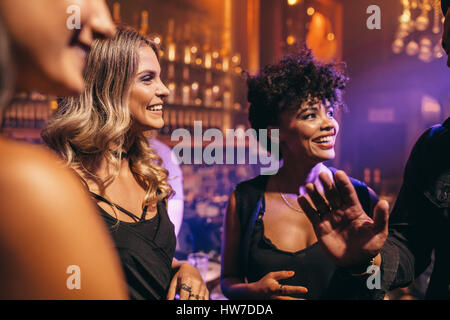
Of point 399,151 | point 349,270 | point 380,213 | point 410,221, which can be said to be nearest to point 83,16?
point 380,213

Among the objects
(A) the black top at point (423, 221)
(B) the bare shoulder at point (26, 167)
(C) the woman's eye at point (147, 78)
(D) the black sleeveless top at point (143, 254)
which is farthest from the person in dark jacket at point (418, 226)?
(C) the woman's eye at point (147, 78)

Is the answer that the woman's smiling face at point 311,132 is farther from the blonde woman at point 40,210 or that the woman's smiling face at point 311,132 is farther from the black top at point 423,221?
the blonde woman at point 40,210

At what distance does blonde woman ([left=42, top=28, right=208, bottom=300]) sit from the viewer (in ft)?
4.25

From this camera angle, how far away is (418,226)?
1.28m

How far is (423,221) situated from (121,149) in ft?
4.27

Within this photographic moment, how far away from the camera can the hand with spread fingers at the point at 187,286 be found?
50.2 inches

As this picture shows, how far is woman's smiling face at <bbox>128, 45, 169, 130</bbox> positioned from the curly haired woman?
54 cm

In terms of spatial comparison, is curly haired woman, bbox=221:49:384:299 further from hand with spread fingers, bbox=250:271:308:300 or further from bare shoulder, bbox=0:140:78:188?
bare shoulder, bbox=0:140:78:188

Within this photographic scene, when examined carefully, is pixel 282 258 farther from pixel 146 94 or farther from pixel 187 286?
pixel 146 94

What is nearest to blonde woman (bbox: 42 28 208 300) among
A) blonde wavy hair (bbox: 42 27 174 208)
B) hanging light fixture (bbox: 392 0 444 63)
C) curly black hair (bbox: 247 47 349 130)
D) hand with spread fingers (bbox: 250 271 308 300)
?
blonde wavy hair (bbox: 42 27 174 208)

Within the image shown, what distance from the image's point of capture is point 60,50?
0.48m

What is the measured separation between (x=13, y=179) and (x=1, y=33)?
0.18 meters

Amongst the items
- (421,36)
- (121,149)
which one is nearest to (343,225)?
(121,149)

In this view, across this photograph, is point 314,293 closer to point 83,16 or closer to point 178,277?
point 178,277
